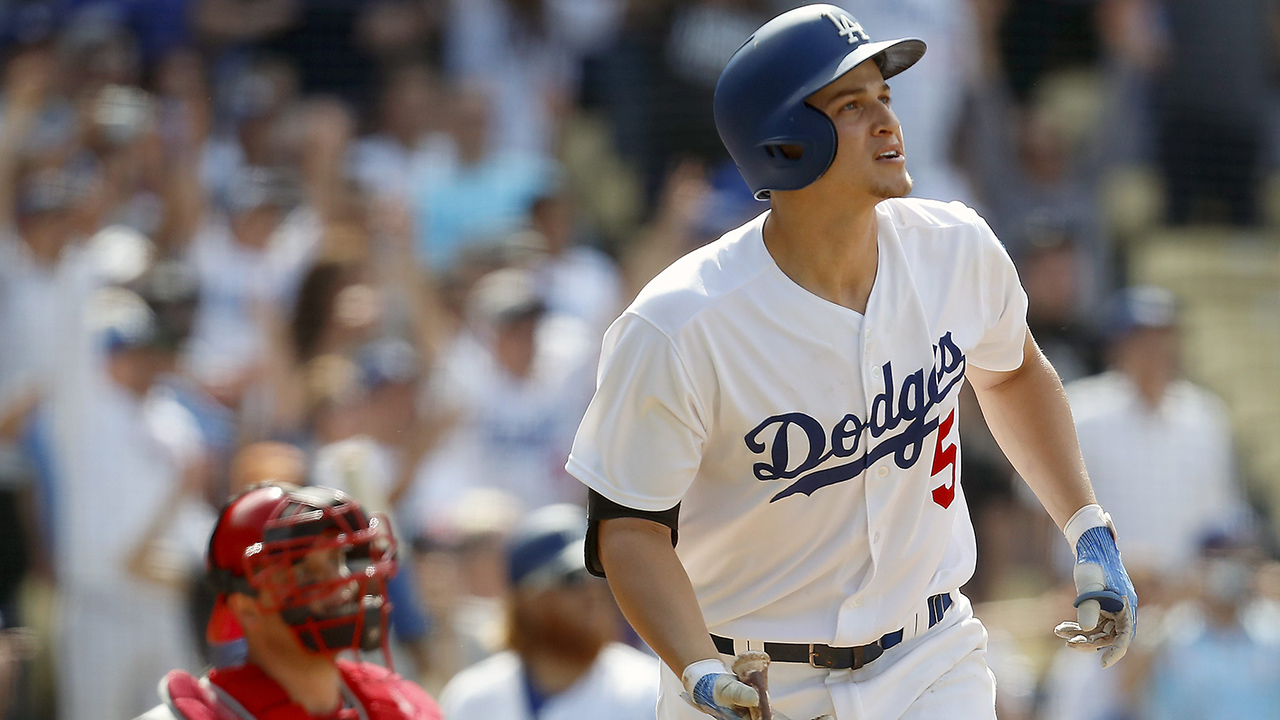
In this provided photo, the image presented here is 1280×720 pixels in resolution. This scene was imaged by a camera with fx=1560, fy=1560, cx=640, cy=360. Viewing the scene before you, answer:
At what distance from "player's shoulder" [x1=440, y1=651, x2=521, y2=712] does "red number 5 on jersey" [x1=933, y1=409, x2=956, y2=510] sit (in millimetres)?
1999

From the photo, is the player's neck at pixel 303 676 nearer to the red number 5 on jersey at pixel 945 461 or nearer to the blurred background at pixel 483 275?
the red number 5 on jersey at pixel 945 461

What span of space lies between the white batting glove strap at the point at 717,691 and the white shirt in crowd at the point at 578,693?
6.36ft

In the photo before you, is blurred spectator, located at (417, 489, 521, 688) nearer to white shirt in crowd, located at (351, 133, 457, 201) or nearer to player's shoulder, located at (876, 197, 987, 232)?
white shirt in crowd, located at (351, 133, 457, 201)

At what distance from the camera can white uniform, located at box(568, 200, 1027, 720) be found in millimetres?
2480

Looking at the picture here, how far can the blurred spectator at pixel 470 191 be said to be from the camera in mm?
7352

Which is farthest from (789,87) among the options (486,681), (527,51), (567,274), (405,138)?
(527,51)

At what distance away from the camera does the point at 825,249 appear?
2.63 m

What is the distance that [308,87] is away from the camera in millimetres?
8070

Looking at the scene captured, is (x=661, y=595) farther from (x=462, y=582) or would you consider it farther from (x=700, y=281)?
(x=462, y=582)

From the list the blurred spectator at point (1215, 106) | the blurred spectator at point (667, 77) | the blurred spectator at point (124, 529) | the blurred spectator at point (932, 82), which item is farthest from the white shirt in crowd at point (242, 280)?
the blurred spectator at point (1215, 106)

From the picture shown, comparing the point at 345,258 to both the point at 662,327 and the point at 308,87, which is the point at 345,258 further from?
the point at 662,327

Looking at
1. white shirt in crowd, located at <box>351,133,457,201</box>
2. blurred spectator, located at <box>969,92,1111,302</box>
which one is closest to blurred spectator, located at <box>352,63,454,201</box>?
white shirt in crowd, located at <box>351,133,457,201</box>

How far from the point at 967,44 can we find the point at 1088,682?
11.7 feet

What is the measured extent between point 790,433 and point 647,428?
0.23 meters
